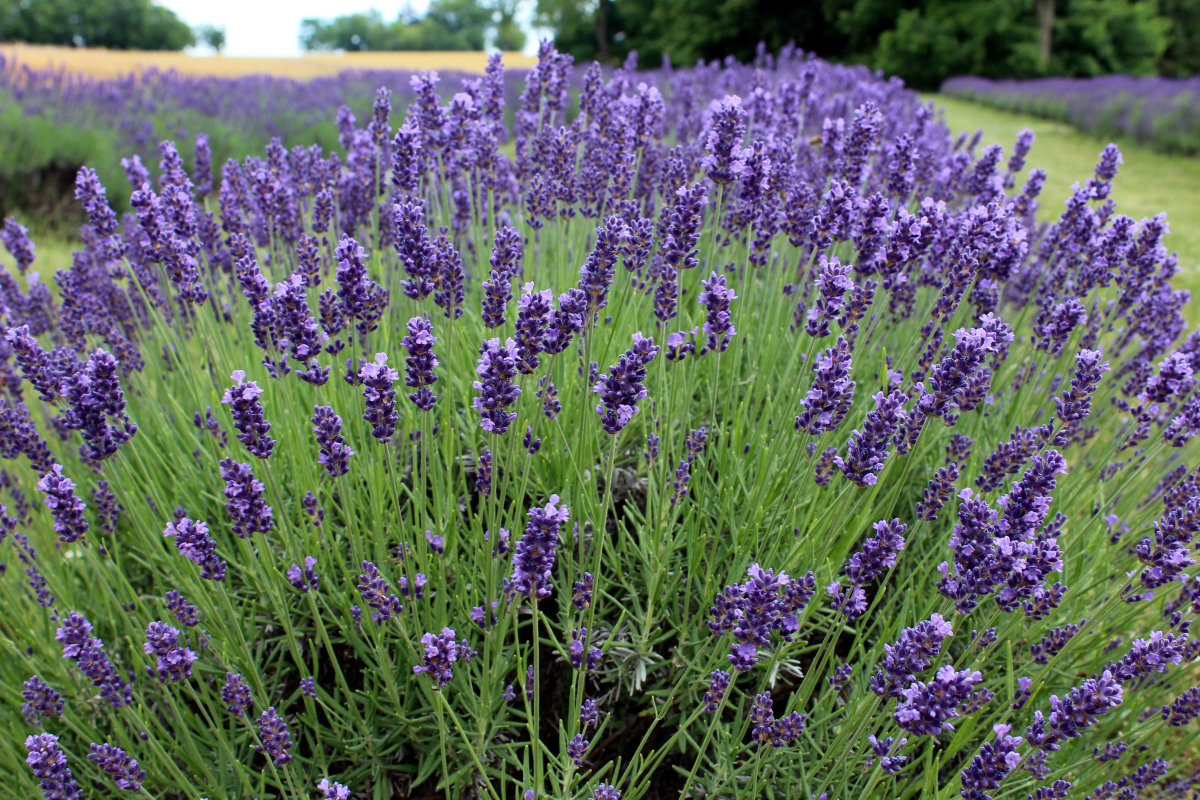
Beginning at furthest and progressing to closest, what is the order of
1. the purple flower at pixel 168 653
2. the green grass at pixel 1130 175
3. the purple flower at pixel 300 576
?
1. the green grass at pixel 1130 175
2. the purple flower at pixel 300 576
3. the purple flower at pixel 168 653

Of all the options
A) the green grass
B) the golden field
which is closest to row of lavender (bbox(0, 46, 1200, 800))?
the green grass

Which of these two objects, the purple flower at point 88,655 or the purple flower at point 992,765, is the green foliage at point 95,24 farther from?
the purple flower at point 992,765

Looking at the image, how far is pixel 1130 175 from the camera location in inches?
473

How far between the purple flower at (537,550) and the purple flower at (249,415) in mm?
576

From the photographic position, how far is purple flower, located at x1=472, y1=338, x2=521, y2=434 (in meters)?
1.44

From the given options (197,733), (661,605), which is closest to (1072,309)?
(661,605)

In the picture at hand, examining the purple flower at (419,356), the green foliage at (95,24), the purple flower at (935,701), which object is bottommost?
the purple flower at (935,701)

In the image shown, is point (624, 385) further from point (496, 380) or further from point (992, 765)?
point (992, 765)

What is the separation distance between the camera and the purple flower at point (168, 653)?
5.07 ft

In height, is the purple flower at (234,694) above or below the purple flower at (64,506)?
below

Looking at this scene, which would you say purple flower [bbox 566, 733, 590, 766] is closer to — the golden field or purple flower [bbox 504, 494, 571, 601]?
purple flower [bbox 504, 494, 571, 601]

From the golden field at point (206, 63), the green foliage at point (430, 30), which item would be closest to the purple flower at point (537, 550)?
the golden field at point (206, 63)

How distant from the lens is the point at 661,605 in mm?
2084

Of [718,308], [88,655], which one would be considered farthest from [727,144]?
[88,655]
